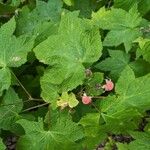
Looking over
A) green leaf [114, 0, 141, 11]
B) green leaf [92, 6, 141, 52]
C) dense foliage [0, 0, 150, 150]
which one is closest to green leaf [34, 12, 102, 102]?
dense foliage [0, 0, 150, 150]

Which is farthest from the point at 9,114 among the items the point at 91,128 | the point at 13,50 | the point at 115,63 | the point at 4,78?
the point at 115,63

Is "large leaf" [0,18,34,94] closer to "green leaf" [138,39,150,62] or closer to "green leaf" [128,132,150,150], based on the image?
"green leaf" [138,39,150,62]

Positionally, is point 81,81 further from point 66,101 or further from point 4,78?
point 4,78

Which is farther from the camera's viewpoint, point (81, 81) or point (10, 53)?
point (10, 53)

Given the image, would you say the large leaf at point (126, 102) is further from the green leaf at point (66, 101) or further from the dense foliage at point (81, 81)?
the green leaf at point (66, 101)

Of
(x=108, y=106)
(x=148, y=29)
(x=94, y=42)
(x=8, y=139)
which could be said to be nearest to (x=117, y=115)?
(x=108, y=106)

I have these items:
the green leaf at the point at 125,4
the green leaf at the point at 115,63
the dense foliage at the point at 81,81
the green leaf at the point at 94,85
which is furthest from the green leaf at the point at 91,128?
the green leaf at the point at 125,4
